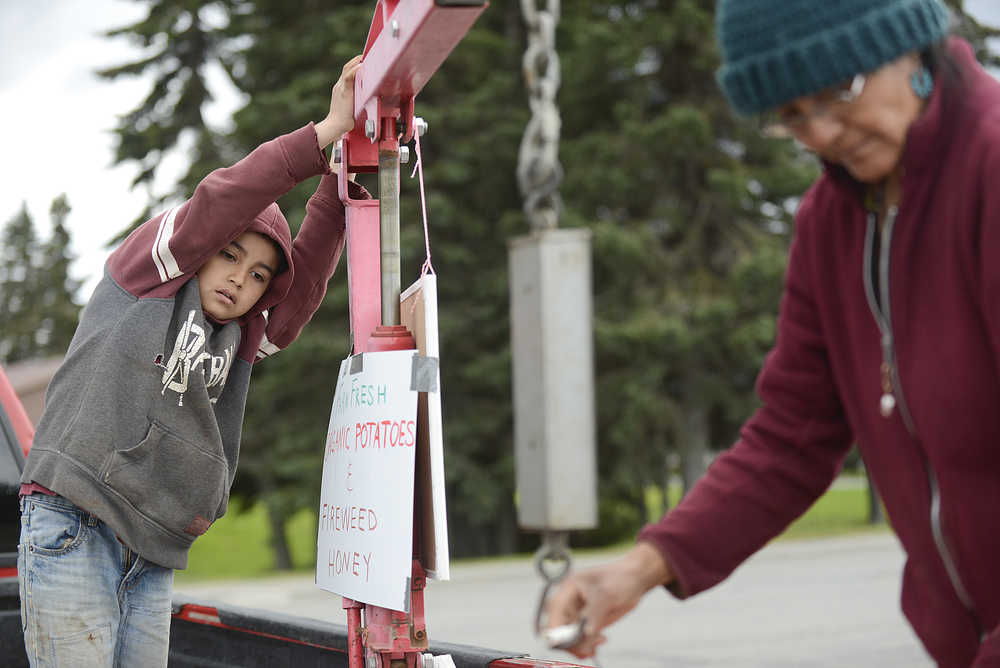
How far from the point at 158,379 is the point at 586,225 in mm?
15367

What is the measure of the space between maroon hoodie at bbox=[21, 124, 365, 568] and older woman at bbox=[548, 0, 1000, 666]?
127 centimetres

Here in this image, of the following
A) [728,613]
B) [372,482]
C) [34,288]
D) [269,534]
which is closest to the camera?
[372,482]

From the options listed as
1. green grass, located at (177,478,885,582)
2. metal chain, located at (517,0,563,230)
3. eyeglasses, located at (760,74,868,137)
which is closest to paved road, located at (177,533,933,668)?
metal chain, located at (517,0,563,230)

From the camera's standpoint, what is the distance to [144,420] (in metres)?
2.45

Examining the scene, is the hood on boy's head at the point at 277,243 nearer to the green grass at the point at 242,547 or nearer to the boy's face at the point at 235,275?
the boy's face at the point at 235,275

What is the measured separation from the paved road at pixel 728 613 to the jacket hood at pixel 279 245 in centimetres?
310

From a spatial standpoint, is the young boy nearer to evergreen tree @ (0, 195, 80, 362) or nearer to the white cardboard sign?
the white cardboard sign

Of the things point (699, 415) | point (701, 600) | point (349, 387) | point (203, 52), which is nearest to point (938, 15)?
point (349, 387)

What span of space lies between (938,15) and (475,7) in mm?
745

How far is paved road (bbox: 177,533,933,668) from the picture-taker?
302 inches

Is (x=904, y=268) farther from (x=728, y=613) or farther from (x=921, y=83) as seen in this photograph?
(x=728, y=613)

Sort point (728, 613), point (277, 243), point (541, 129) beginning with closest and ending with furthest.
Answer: point (277, 243), point (541, 129), point (728, 613)

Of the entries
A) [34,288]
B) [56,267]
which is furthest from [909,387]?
[34,288]

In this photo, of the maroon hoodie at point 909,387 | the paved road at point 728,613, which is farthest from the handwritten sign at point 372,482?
the paved road at point 728,613
